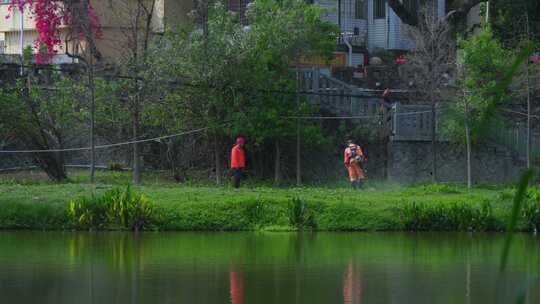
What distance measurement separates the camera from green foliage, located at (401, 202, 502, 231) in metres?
24.0

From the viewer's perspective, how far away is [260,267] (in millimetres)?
17672

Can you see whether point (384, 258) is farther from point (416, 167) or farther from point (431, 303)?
point (416, 167)

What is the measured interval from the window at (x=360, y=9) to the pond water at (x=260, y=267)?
2170 centimetres

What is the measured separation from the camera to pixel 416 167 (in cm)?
3247

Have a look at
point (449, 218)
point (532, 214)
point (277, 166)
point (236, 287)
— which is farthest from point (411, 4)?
point (236, 287)

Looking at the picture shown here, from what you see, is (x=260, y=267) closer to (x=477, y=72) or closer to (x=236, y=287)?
(x=236, y=287)

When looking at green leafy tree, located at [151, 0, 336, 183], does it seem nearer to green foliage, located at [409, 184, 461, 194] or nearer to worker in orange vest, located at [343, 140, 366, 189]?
worker in orange vest, located at [343, 140, 366, 189]

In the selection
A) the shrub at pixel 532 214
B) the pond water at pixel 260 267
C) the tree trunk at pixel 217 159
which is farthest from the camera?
the tree trunk at pixel 217 159

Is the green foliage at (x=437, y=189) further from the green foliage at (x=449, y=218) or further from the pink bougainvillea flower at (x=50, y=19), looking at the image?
the pink bougainvillea flower at (x=50, y=19)

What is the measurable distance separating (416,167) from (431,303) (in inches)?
749

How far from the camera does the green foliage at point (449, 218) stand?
24031mm

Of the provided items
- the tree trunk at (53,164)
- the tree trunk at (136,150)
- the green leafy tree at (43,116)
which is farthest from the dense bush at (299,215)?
the green leafy tree at (43,116)

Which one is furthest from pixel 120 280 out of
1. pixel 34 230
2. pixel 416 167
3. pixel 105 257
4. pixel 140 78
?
pixel 416 167

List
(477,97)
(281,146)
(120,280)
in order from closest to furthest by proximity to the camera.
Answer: (120,280), (477,97), (281,146)
